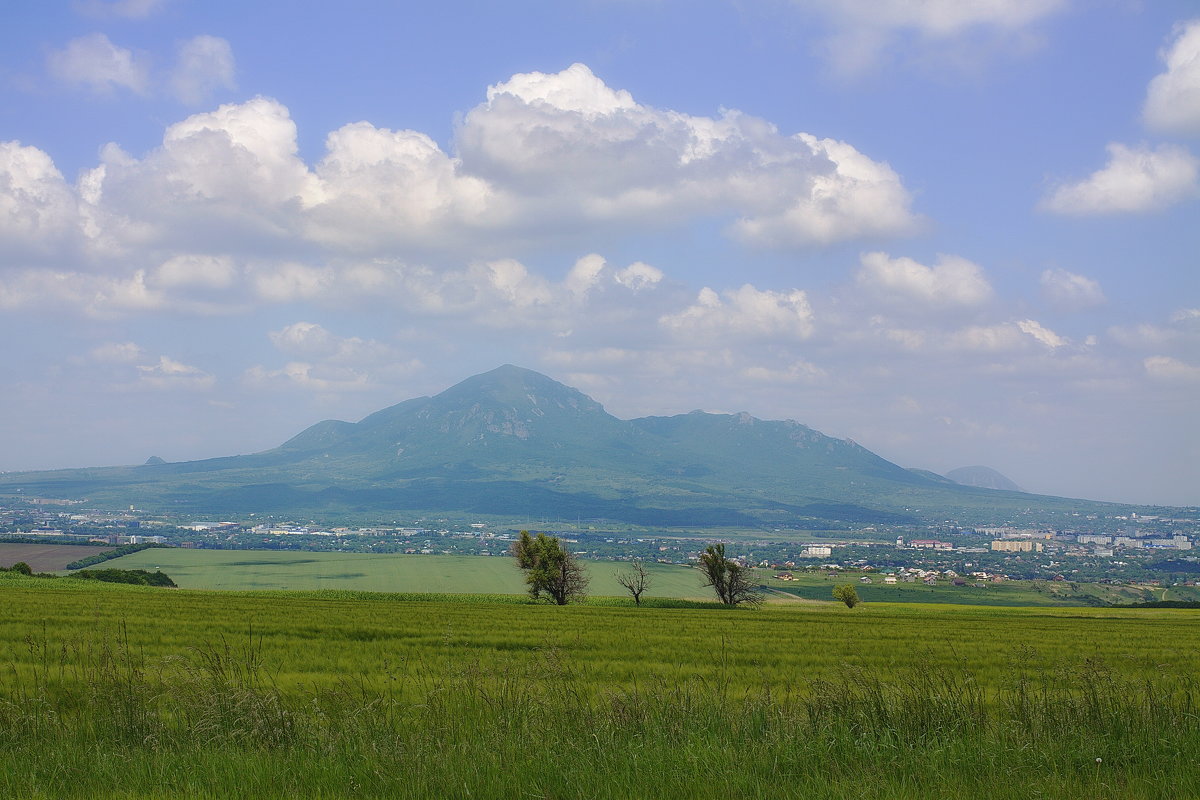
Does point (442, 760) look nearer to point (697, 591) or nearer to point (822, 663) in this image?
point (822, 663)

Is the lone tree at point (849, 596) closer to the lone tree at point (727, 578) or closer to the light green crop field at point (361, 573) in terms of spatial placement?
the lone tree at point (727, 578)

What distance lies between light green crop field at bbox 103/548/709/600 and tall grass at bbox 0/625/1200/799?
3474 inches

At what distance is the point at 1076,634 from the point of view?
37.5 metres

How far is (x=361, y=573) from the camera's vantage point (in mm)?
138250

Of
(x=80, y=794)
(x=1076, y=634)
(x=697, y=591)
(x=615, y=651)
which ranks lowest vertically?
(x=697, y=591)

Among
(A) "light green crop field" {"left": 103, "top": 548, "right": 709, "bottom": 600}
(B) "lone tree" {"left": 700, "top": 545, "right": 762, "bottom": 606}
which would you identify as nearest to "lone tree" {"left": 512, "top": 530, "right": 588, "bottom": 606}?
(B) "lone tree" {"left": 700, "top": 545, "right": 762, "bottom": 606}

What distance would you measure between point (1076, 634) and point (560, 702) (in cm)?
3796

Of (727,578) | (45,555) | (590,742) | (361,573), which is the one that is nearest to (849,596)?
(727,578)

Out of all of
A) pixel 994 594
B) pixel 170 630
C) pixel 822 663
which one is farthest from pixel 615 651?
pixel 994 594

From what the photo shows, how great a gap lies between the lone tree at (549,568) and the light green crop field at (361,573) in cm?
2821

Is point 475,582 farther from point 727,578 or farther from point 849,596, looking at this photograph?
point 849,596

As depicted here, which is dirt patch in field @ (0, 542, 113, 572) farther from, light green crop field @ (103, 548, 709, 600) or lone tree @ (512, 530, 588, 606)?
lone tree @ (512, 530, 588, 606)

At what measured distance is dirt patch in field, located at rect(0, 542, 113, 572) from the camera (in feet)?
Answer: 361

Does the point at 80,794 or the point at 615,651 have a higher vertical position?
the point at 80,794
